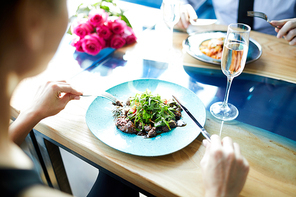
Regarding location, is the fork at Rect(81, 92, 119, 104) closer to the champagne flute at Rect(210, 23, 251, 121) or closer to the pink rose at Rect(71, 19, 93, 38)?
the champagne flute at Rect(210, 23, 251, 121)

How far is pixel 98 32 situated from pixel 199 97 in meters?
0.81

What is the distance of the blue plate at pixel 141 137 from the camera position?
2.60ft

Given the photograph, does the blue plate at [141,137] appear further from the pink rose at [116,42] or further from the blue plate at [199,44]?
the pink rose at [116,42]

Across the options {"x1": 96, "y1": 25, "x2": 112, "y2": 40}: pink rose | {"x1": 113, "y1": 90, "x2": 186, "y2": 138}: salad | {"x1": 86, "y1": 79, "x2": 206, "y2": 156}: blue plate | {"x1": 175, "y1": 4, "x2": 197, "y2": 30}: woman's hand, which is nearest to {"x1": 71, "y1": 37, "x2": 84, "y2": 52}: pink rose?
{"x1": 96, "y1": 25, "x2": 112, "y2": 40}: pink rose

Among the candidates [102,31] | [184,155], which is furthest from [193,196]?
[102,31]

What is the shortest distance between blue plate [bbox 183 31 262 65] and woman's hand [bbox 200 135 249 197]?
702 mm

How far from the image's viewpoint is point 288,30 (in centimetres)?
136

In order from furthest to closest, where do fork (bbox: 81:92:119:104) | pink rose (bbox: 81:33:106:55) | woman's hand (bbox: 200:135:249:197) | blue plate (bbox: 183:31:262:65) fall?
pink rose (bbox: 81:33:106:55) → blue plate (bbox: 183:31:262:65) → fork (bbox: 81:92:119:104) → woman's hand (bbox: 200:135:249:197)

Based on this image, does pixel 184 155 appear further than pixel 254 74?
No

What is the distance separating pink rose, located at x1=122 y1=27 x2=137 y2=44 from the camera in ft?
5.01

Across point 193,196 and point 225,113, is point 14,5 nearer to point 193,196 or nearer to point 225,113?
point 193,196

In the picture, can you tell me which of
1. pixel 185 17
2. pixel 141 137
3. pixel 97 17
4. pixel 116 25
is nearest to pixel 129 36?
pixel 116 25

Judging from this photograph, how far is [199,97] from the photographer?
111 cm

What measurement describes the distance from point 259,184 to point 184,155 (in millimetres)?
251
